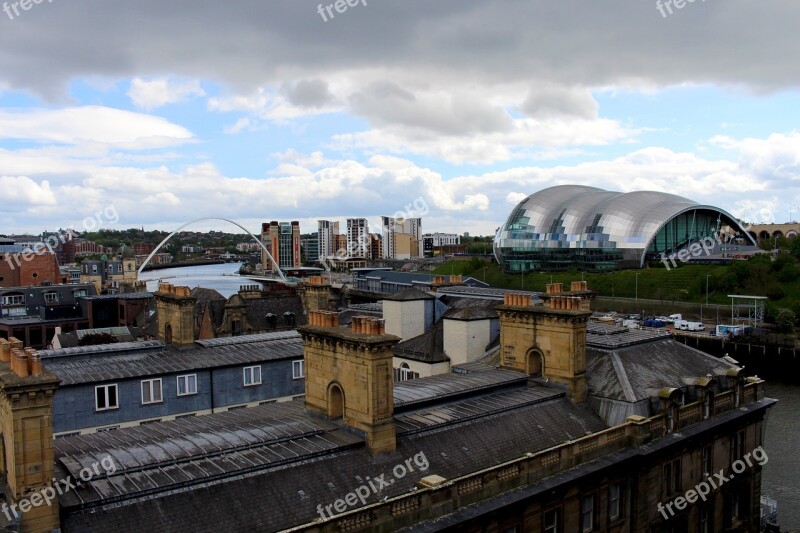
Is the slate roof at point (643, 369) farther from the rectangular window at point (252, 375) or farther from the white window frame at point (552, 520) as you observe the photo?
the rectangular window at point (252, 375)

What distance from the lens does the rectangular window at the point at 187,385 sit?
1238 inches

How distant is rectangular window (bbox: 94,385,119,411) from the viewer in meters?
29.5

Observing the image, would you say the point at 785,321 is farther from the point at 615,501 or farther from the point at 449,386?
the point at 449,386

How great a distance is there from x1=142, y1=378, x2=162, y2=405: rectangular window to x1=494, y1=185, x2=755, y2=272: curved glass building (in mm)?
123529

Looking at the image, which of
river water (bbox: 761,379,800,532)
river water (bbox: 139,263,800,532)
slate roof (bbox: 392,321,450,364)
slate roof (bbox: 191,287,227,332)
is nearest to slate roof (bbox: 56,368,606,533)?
slate roof (bbox: 392,321,450,364)

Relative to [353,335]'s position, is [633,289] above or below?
below

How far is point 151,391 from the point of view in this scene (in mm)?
30641

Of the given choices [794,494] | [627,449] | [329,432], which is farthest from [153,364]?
[794,494]

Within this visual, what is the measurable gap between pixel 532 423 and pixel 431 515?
7.19 meters

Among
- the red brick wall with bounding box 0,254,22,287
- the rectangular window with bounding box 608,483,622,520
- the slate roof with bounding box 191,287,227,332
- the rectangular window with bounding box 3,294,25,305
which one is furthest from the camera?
the red brick wall with bounding box 0,254,22,287

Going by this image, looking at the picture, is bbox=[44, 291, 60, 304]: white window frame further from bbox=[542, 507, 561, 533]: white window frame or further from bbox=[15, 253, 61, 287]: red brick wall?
bbox=[542, 507, 561, 533]: white window frame

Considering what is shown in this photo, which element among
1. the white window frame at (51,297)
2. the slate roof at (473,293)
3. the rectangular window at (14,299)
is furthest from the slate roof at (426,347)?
the rectangular window at (14,299)

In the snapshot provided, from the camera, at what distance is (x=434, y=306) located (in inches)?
1660

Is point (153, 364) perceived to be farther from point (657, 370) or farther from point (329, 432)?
point (657, 370)
